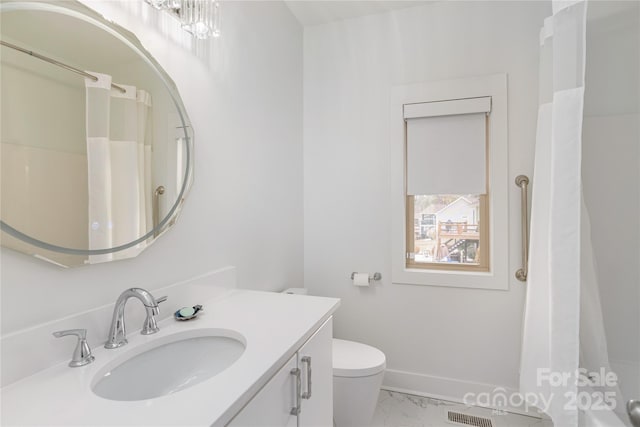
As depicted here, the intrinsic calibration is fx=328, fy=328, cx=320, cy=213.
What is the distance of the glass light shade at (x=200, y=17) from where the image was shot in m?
1.15

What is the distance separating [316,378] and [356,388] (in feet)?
1.78

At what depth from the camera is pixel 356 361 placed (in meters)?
1.60

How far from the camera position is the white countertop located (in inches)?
23.1

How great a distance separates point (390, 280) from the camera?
212 cm

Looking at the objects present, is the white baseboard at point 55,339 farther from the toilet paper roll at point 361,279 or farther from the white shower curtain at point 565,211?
the white shower curtain at point 565,211

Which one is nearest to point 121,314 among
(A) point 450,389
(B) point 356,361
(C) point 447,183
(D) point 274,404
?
(D) point 274,404

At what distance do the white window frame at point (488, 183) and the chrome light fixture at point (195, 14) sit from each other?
122cm

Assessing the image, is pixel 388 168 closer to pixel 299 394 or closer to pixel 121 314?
pixel 299 394

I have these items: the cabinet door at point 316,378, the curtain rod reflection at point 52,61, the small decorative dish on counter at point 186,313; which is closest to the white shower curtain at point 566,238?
the cabinet door at point 316,378

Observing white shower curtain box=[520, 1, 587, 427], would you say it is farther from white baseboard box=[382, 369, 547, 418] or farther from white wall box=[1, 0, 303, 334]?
white wall box=[1, 0, 303, 334]

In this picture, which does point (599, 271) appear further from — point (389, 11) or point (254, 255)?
point (389, 11)

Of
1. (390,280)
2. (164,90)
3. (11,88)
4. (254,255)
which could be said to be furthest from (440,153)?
(11,88)

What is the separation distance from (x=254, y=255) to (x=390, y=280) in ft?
3.07

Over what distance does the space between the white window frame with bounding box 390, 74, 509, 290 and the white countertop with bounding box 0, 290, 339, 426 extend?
116cm
